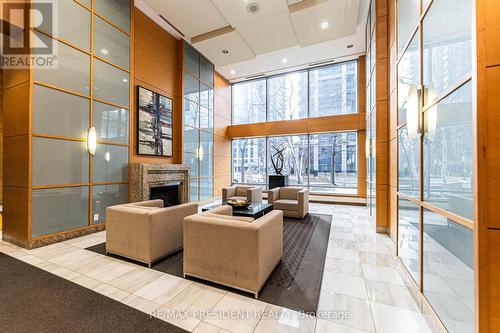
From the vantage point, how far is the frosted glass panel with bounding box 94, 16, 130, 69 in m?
4.12

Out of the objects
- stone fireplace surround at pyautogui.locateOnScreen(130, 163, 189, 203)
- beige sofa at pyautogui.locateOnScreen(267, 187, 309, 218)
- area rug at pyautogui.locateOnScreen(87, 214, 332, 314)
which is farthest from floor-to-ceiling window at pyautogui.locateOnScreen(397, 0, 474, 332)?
stone fireplace surround at pyautogui.locateOnScreen(130, 163, 189, 203)

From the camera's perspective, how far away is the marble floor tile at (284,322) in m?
1.62

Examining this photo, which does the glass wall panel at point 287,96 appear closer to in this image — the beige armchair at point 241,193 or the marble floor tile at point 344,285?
the beige armchair at point 241,193

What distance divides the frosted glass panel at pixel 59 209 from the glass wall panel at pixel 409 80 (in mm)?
5358

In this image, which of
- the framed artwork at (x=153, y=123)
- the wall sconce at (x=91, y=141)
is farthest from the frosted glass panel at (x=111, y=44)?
the wall sconce at (x=91, y=141)

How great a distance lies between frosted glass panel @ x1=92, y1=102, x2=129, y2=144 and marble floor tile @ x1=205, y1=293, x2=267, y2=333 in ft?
13.3

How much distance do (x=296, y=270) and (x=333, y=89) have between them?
7.24 meters

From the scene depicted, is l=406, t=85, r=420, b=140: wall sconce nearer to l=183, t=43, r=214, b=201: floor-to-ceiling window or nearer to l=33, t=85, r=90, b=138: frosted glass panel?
l=33, t=85, r=90, b=138: frosted glass panel

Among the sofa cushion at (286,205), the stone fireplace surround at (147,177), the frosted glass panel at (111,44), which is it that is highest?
the frosted glass panel at (111,44)

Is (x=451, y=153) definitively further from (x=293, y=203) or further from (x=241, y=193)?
(x=241, y=193)

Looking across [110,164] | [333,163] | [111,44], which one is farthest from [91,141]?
[333,163]

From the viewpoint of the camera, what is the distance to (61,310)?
5.99ft

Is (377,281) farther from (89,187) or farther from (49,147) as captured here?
(49,147)

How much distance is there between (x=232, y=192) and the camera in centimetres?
617
